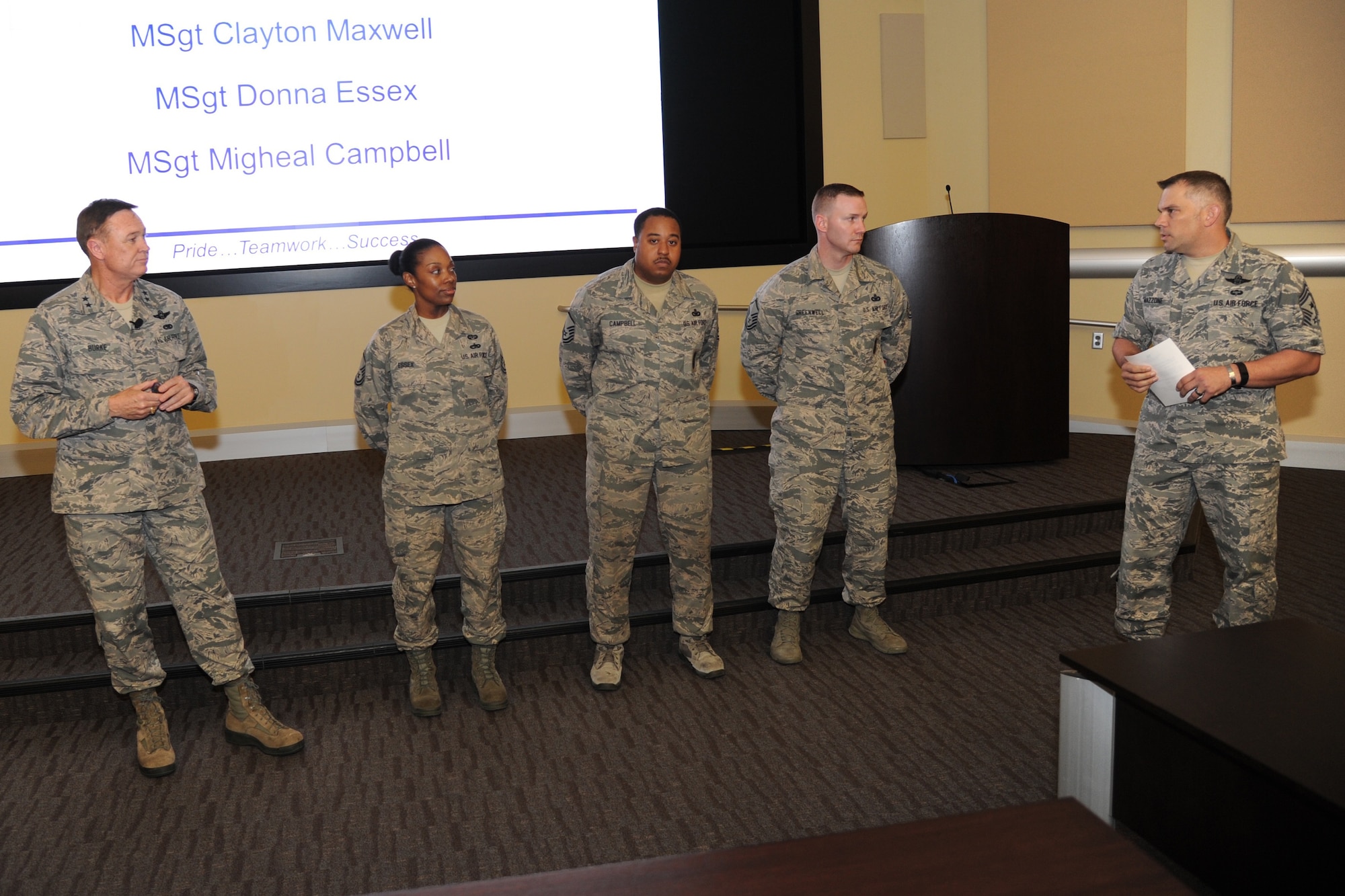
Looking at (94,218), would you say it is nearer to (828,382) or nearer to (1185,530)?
(828,382)

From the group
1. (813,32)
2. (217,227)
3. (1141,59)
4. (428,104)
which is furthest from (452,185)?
(1141,59)

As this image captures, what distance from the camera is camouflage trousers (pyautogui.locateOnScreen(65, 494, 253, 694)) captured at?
9.84 feet

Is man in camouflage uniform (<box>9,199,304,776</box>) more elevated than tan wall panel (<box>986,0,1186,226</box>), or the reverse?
tan wall panel (<box>986,0,1186,226</box>)

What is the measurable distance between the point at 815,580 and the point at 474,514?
1510 mm

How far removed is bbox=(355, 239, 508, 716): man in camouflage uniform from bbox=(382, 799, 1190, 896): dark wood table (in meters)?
1.83

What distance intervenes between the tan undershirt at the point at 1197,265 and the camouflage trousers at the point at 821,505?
3.52 ft

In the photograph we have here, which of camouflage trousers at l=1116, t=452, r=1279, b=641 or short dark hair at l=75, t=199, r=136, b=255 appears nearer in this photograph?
short dark hair at l=75, t=199, r=136, b=255

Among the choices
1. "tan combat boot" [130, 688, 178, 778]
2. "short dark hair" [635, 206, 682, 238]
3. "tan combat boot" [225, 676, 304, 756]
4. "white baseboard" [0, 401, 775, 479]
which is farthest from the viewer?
"white baseboard" [0, 401, 775, 479]

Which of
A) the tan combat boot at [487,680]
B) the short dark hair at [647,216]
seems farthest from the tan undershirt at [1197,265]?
the tan combat boot at [487,680]

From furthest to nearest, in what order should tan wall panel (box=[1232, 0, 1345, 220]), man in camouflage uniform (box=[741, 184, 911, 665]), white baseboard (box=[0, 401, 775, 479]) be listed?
white baseboard (box=[0, 401, 775, 479]), tan wall panel (box=[1232, 0, 1345, 220]), man in camouflage uniform (box=[741, 184, 911, 665])

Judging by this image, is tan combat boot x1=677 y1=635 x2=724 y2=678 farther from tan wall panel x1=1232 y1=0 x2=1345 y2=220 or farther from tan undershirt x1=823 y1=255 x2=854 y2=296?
tan wall panel x1=1232 y1=0 x2=1345 y2=220

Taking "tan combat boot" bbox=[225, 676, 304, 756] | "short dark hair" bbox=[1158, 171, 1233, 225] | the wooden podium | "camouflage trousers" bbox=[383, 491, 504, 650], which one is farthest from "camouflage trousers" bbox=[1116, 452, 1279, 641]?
"tan combat boot" bbox=[225, 676, 304, 756]

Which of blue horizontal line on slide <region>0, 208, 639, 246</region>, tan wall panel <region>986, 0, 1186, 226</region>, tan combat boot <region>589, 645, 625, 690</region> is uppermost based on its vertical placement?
tan wall panel <region>986, 0, 1186, 226</region>

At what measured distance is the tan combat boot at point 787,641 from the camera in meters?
3.79
